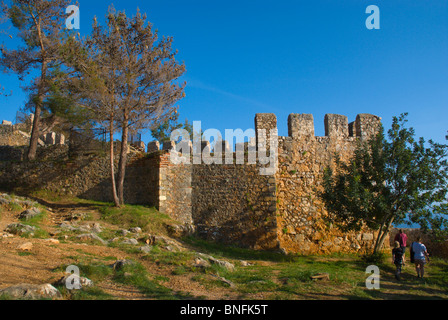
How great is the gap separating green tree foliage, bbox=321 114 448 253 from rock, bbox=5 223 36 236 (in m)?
9.41

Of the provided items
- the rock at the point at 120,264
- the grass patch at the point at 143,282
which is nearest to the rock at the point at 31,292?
the grass patch at the point at 143,282

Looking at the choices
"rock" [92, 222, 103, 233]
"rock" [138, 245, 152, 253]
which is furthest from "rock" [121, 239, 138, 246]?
"rock" [92, 222, 103, 233]

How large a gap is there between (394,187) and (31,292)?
36.9 feet

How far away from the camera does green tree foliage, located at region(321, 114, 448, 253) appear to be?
11.4m

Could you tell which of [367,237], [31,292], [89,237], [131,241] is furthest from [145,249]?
[367,237]

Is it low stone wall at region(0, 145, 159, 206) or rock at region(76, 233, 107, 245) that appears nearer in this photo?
rock at region(76, 233, 107, 245)

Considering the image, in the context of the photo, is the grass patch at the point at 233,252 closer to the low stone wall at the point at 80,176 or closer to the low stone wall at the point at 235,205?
the low stone wall at the point at 235,205

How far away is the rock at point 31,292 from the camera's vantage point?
4988 mm

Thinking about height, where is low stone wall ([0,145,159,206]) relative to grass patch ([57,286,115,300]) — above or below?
above

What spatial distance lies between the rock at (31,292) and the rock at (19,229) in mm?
4718

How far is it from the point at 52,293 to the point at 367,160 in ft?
35.1

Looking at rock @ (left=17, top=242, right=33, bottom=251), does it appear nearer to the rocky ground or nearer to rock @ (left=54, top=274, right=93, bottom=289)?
the rocky ground

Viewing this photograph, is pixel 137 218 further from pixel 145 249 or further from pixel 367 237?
pixel 367 237
